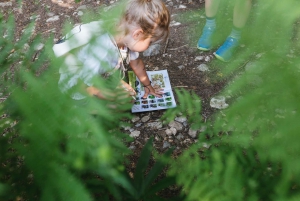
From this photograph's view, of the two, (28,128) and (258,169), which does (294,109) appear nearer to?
(258,169)

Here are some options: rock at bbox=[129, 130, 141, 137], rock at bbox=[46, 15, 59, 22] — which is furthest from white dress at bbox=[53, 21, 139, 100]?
rock at bbox=[46, 15, 59, 22]

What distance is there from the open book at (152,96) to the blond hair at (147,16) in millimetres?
444

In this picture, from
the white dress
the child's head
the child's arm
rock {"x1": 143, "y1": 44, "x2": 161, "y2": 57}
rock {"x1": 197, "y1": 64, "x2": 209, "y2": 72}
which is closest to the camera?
the white dress

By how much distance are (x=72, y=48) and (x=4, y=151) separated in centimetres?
25

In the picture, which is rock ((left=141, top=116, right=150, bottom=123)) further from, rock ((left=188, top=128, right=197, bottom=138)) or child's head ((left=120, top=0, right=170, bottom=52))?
child's head ((left=120, top=0, right=170, bottom=52))

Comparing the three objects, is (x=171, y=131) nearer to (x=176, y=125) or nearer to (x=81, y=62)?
(x=176, y=125)

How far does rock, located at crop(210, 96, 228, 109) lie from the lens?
1.84m

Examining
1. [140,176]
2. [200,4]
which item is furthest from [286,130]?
[200,4]

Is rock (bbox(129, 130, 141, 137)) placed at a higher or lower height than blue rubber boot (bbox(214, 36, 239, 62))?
lower

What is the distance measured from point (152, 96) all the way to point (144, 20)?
1.82 feet

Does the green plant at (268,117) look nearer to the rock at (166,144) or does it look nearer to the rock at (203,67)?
the rock at (166,144)

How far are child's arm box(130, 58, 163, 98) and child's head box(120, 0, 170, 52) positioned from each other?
0.30 metres

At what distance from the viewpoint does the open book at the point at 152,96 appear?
188cm

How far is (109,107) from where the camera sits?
73cm
